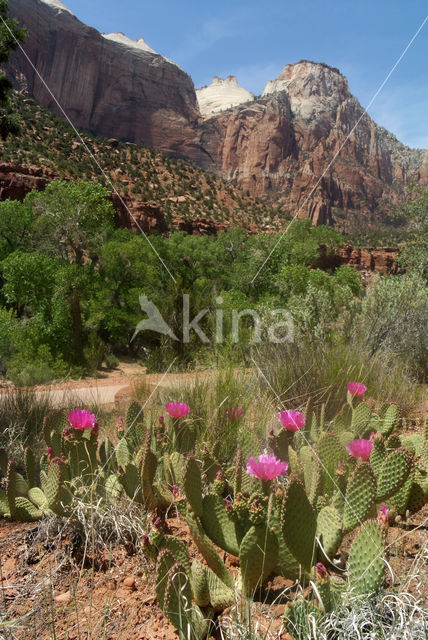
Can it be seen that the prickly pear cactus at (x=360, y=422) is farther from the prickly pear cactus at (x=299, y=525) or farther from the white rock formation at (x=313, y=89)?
the white rock formation at (x=313, y=89)

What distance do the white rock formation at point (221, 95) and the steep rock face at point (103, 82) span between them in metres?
26.0

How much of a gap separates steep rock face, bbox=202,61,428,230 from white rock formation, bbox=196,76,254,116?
16.5m

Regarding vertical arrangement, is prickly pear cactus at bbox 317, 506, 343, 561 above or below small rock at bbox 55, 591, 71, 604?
above

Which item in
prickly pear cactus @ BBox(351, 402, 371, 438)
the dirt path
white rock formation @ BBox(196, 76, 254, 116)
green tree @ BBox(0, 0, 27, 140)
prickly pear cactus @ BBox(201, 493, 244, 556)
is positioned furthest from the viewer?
white rock formation @ BBox(196, 76, 254, 116)

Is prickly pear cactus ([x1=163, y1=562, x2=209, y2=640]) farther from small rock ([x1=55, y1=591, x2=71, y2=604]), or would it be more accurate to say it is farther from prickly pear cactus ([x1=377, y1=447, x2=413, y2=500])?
prickly pear cactus ([x1=377, y1=447, x2=413, y2=500])

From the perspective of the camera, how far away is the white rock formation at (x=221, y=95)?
383 feet

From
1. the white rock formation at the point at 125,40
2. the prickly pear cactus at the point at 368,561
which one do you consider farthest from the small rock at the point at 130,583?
the white rock formation at the point at 125,40

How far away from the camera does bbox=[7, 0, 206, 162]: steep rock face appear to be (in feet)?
246

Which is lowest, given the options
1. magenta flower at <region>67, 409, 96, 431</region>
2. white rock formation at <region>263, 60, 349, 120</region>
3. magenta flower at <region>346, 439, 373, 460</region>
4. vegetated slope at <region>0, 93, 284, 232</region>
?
magenta flower at <region>346, 439, 373, 460</region>

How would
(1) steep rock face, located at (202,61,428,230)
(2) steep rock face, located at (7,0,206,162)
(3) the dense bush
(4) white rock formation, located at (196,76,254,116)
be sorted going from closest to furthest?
(3) the dense bush < (2) steep rock face, located at (7,0,206,162) < (1) steep rock face, located at (202,61,428,230) < (4) white rock formation, located at (196,76,254,116)

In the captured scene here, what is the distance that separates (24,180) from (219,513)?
3384cm

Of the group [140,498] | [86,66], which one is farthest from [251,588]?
[86,66]

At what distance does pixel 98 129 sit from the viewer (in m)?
79.0

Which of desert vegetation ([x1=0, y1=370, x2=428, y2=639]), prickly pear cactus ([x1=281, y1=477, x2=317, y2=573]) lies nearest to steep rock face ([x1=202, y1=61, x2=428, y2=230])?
desert vegetation ([x1=0, y1=370, x2=428, y2=639])
